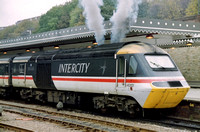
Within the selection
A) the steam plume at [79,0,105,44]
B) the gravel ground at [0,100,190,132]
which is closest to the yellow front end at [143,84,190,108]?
the gravel ground at [0,100,190,132]

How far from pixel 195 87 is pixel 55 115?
11.5m

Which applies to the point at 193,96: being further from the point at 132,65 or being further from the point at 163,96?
the point at 132,65

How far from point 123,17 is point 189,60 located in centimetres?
1057

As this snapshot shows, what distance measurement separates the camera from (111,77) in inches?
479

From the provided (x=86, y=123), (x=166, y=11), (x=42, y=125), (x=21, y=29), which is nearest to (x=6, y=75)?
(x=42, y=125)

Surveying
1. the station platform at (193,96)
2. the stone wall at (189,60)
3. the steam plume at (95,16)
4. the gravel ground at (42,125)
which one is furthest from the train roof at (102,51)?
the stone wall at (189,60)

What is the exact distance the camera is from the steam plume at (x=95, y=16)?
643 inches

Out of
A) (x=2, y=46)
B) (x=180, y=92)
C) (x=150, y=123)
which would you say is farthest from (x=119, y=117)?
(x=2, y=46)

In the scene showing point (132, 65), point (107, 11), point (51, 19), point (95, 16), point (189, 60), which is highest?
point (51, 19)

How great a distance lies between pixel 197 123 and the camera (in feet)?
37.7

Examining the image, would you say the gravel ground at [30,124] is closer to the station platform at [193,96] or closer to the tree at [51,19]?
the station platform at [193,96]

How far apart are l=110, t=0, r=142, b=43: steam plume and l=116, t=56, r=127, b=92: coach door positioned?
152 inches

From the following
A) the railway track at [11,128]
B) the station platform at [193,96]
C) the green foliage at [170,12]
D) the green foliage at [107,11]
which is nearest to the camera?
the railway track at [11,128]

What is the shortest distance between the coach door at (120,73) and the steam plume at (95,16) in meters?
4.67
